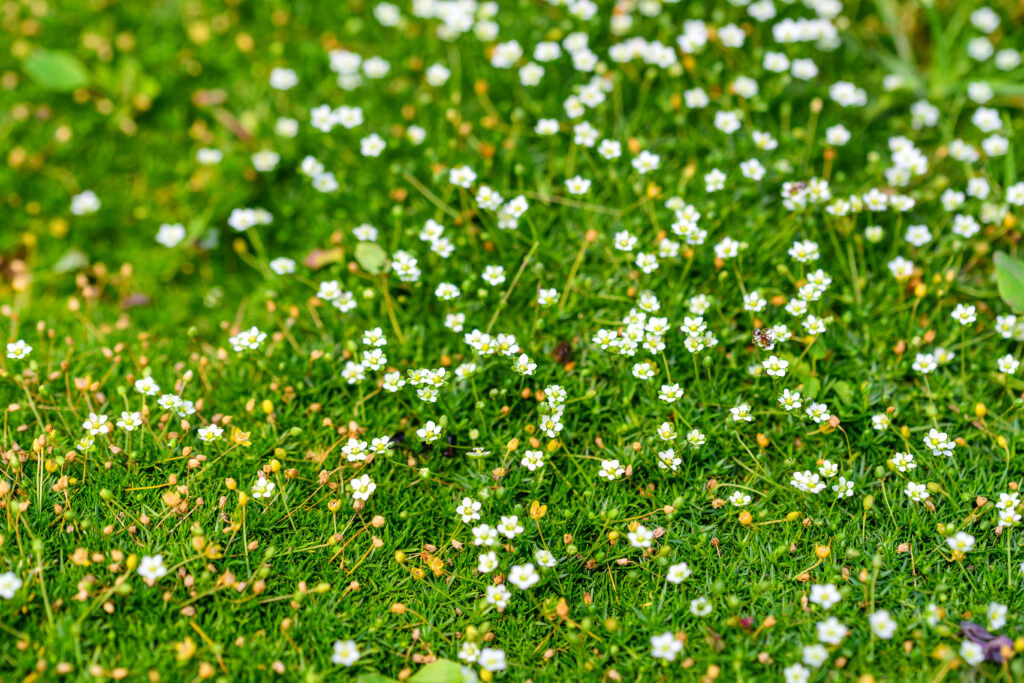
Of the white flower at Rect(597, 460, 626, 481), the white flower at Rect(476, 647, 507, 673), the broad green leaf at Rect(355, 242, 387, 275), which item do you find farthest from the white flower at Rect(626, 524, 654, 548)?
the broad green leaf at Rect(355, 242, 387, 275)

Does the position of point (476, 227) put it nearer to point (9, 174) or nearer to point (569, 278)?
point (569, 278)

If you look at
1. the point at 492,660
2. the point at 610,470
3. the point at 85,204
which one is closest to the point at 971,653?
the point at 610,470

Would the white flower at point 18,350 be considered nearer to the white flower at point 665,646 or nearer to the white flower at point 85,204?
the white flower at point 85,204

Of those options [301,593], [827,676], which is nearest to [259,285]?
[301,593]

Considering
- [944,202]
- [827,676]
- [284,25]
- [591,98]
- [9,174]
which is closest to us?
[827,676]

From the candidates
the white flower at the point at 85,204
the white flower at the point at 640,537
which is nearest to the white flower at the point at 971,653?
the white flower at the point at 640,537

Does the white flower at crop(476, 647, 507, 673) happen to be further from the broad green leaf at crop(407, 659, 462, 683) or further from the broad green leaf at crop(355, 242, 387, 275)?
the broad green leaf at crop(355, 242, 387, 275)
